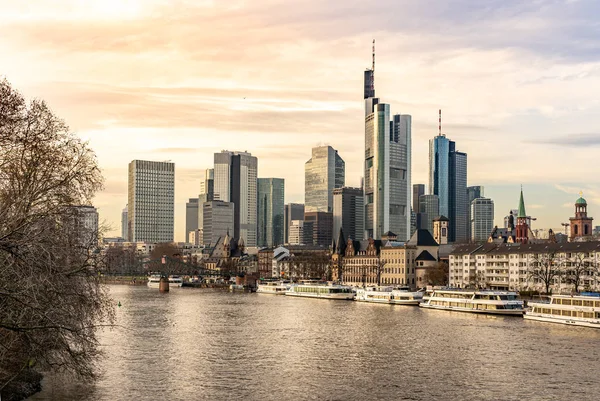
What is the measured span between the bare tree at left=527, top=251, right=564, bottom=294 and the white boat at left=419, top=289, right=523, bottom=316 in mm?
33618

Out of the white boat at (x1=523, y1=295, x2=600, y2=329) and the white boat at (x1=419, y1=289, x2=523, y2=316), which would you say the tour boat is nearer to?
the white boat at (x1=419, y1=289, x2=523, y2=316)

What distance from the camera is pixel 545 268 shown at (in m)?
167

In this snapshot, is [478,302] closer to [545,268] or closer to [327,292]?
[545,268]

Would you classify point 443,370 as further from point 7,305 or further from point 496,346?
point 7,305

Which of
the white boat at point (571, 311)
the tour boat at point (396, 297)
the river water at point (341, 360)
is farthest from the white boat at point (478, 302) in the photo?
the tour boat at point (396, 297)

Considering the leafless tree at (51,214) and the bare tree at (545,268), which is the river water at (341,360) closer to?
the leafless tree at (51,214)

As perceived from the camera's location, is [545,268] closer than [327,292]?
Yes

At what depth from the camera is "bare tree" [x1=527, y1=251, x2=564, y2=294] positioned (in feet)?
520

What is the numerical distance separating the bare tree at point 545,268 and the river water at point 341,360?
55.2 m

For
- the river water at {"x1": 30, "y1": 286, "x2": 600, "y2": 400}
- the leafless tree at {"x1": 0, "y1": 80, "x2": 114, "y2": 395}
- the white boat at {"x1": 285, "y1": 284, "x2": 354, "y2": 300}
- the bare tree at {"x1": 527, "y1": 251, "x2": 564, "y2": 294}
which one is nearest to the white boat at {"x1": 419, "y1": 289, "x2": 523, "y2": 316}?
the river water at {"x1": 30, "y1": 286, "x2": 600, "y2": 400}

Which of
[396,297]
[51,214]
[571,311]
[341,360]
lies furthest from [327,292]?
[51,214]

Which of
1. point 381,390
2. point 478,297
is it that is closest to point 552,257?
point 478,297

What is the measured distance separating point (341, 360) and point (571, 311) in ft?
144

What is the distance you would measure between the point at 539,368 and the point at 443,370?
7470mm
